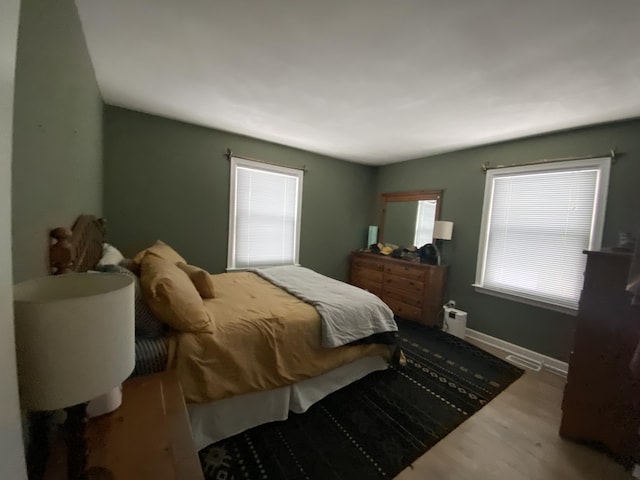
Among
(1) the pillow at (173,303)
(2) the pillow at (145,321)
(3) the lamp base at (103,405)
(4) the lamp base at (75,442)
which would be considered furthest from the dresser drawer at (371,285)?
(4) the lamp base at (75,442)

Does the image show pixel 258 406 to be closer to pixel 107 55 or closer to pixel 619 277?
pixel 619 277

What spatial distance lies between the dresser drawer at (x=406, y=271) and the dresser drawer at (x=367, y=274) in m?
0.17

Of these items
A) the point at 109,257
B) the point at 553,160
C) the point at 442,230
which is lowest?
the point at 109,257

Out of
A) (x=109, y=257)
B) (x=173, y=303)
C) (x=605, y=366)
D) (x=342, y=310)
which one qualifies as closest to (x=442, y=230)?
(x=605, y=366)

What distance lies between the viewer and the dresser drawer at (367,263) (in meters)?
4.08

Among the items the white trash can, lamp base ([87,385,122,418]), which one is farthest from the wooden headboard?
the white trash can

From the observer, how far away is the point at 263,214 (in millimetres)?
3758

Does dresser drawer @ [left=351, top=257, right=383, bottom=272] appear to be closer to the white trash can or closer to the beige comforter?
the white trash can

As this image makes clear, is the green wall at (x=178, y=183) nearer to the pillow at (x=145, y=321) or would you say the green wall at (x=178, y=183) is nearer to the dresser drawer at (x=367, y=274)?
the dresser drawer at (x=367, y=274)

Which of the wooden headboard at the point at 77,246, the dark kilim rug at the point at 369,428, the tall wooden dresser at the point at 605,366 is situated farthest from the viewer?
the tall wooden dresser at the point at 605,366

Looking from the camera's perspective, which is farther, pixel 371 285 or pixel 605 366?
pixel 371 285

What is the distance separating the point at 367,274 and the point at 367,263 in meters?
0.18

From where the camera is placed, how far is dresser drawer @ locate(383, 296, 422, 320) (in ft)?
11.5

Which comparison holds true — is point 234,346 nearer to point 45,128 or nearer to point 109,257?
point 109,257
